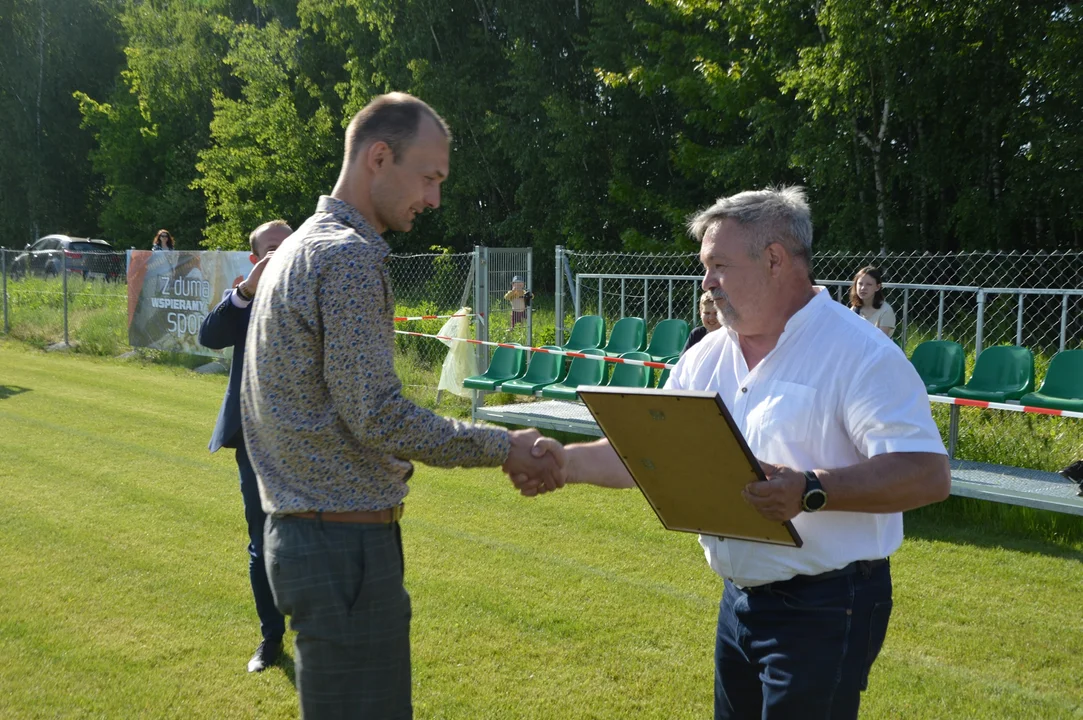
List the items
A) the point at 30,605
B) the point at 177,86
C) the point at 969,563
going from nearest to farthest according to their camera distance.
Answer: the point at 30,605, the point at 969,563, the point at 177,86

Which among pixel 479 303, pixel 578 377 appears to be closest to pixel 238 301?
pixel 578 377

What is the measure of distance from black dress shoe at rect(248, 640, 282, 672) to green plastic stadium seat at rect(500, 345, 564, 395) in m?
6.35

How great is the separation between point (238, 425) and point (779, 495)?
9.81 feet

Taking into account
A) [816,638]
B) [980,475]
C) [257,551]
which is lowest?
[980,475]

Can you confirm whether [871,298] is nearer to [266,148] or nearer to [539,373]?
[539,373]

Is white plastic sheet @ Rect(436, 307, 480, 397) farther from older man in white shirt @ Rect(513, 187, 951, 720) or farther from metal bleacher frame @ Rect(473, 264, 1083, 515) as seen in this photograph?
older man in white shirt @ Rect(513, 187, 951, 720)

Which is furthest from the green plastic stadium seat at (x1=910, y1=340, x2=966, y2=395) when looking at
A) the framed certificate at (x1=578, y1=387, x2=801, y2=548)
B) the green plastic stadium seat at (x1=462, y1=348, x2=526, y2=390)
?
the framed certificate at (x1=578, y1=387, x2=801, y2=548)

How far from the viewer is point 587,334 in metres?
11.9

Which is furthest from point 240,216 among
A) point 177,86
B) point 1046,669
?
point 1046,669

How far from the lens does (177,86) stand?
42.6 m

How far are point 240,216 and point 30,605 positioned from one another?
3217cm

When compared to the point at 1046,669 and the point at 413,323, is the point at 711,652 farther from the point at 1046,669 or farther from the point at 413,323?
the point at 413,323

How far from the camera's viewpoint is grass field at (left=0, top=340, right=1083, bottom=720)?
176 inches

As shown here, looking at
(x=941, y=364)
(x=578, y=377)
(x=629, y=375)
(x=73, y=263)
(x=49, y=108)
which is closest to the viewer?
(x=941, y=364)
